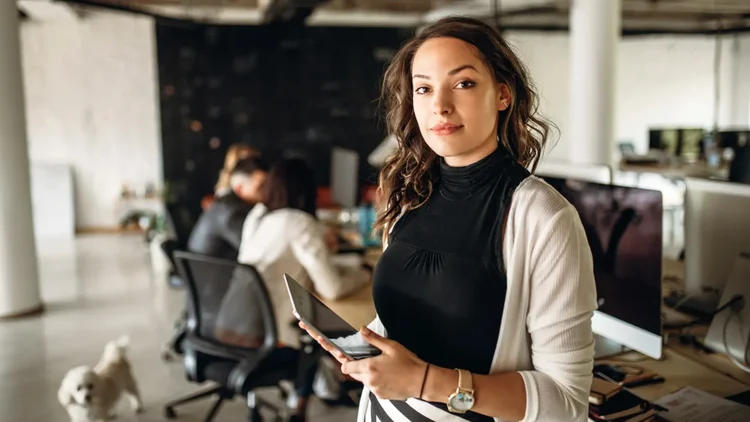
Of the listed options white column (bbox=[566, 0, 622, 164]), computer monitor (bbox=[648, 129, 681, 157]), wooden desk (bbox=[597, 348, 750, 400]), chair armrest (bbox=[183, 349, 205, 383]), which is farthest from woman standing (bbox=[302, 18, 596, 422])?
computer monitor (bbox=[648, 129, 681, 157])

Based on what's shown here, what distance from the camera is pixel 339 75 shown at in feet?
29.0

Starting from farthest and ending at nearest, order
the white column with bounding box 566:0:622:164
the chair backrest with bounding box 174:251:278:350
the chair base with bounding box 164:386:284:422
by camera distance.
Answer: the white column with bounding box 566:0:622:164
the chair base with bounding box 164:386:284:422
the chair backrest with bounding box 174:251:278:350

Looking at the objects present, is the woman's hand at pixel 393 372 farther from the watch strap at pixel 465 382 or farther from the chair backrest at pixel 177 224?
the chair backrest at pixel 177 224

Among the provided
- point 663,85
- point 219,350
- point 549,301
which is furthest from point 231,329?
point 663,85

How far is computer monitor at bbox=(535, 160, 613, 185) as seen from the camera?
2076 mm

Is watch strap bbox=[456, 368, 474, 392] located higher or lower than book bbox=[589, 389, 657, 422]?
higher

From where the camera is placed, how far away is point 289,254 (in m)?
2.83

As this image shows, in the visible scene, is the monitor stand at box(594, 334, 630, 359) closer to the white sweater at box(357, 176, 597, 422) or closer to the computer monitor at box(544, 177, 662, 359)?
the computer monitor at box(544, 177, 662, 359)

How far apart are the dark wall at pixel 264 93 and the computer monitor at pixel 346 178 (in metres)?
4.04

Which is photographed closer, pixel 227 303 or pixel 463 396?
pixel 463 396

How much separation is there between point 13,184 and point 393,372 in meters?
5.09

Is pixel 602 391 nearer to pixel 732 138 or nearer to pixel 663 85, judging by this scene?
pixel 732 138

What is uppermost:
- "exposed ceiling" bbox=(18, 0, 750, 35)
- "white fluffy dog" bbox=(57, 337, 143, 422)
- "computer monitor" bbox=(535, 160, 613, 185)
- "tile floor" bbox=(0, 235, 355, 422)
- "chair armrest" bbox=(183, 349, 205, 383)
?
"exposed ceiling" bbox=(18, 0, 750, 35)

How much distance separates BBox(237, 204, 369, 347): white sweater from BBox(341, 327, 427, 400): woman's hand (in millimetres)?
1706
